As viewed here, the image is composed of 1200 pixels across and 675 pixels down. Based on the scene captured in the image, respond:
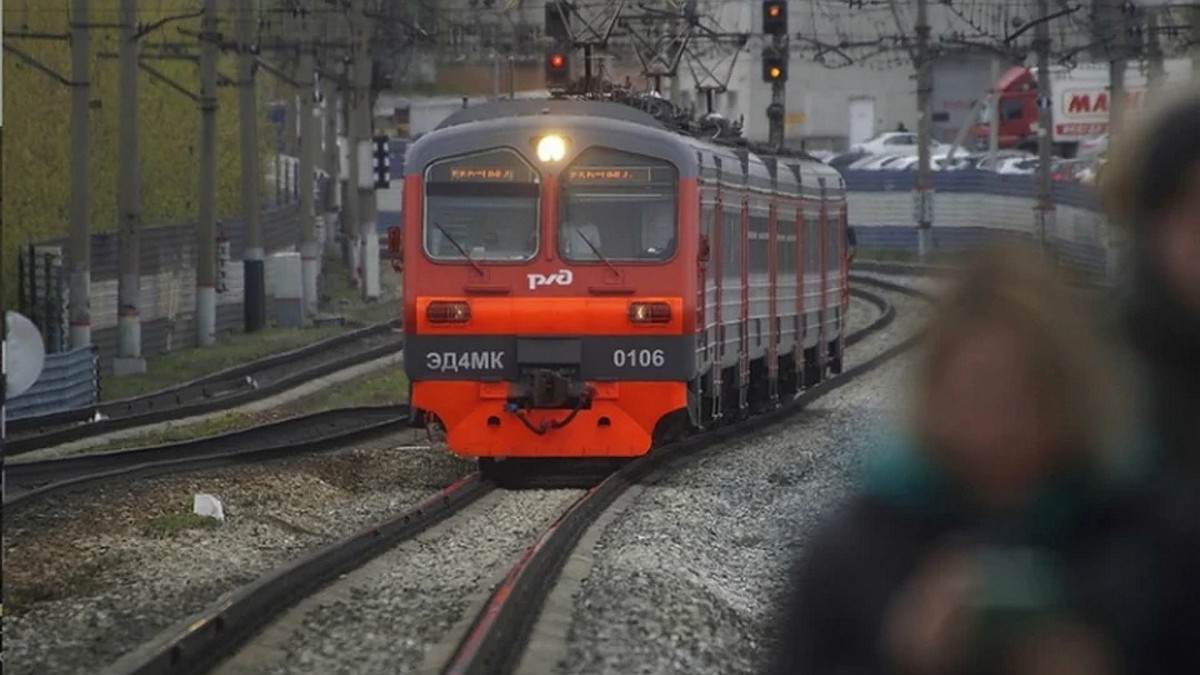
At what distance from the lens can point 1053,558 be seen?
2.62 m

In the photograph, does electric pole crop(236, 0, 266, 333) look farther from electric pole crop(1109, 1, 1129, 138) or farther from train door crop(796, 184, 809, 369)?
train door crop(796, 184, 809, 369)

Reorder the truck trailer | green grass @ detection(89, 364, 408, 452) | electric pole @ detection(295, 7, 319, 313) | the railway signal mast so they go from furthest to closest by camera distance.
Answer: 1. the truck trailer
2. electric pole @ detection(295, 7, 319, 313)
3. the railway signal mast
4. green grass @ detection(89, 364, 408, 452)

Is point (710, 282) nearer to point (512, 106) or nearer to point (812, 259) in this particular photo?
point (512, 106)

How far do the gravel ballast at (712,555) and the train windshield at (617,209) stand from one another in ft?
5.97

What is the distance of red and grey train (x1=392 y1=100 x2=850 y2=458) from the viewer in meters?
16.4

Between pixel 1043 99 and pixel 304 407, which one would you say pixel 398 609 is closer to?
pixel 304 407

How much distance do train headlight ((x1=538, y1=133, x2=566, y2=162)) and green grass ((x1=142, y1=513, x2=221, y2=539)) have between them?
13.4 feet

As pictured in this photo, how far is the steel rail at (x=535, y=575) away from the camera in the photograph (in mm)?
8734

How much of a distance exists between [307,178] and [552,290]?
89.3 feet

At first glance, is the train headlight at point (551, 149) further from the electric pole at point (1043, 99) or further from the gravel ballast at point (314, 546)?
the electric pole at point (1043, 99)

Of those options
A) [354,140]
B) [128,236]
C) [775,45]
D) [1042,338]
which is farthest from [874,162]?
[1042,338]

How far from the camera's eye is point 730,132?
21688 millimetres

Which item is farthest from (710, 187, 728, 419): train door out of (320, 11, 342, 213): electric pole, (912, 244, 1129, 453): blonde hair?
(320, 11, 342, 213): electric pole

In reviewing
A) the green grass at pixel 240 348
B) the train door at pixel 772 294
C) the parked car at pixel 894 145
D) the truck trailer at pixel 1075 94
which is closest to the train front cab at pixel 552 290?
the train door at pixel 772 294
